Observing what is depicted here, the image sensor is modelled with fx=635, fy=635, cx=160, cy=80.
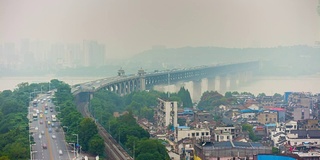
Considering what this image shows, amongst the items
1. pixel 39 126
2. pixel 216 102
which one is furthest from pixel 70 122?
pixel 216 102

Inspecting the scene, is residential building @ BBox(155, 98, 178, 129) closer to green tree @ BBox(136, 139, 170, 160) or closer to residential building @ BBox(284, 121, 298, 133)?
residential building @ BBox(284, 121, 298, 133)

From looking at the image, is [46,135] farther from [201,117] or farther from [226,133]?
[201,117]

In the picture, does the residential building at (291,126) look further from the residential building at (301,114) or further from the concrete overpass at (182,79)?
the concrete overpass at (182,79)

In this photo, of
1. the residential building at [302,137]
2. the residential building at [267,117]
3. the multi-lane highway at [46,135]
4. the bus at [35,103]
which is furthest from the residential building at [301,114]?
the bus at [35,103]

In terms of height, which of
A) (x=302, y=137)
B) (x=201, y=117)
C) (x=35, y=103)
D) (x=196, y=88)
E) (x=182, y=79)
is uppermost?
(x=182, y=79)

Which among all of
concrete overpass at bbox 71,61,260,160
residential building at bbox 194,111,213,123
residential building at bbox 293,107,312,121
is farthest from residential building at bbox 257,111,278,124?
concrete overpass at bbox 71,61,260,160

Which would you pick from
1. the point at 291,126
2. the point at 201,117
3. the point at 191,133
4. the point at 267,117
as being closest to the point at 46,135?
the point at 191,133
